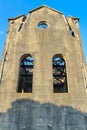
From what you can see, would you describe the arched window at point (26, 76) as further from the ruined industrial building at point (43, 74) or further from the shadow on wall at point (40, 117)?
the shadow on wall at point (40, 117)

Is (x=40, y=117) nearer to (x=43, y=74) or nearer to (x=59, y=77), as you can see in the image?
(x=43, y=74)

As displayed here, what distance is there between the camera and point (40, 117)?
12.4m

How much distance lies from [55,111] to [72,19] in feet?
29.2

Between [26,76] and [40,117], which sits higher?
[26,76]

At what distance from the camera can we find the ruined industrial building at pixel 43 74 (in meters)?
12.4

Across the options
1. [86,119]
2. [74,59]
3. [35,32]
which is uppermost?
[35,32]

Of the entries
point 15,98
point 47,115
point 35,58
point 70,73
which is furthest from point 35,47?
point 47,115

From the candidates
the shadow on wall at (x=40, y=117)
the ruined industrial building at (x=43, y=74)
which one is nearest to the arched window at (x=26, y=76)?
the ruined industrial building at (x=43, y=74)

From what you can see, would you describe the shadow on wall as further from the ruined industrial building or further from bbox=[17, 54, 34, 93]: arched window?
bbox=[17, 54, 34, 93]: arched window

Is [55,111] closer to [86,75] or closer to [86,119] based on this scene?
[86,119]

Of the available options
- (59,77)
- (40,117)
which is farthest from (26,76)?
(40,117)

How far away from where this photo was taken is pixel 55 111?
12.6 metres

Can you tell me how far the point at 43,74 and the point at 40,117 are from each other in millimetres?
3083

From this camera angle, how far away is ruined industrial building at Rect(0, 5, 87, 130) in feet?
40.6
